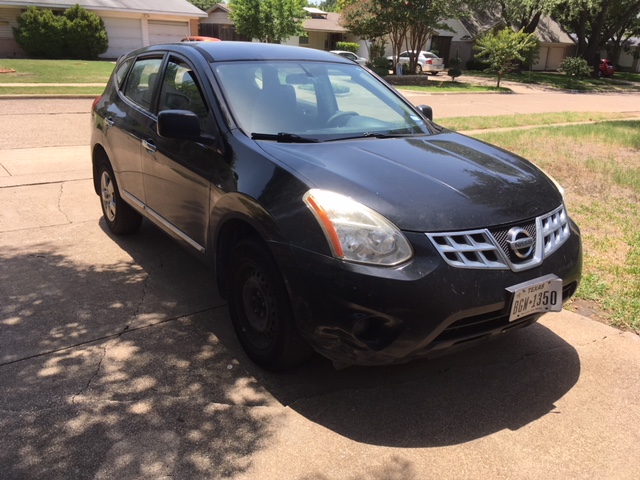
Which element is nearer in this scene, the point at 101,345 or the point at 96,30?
the point at 101,345

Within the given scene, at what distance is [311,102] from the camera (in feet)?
Answer: 13.3

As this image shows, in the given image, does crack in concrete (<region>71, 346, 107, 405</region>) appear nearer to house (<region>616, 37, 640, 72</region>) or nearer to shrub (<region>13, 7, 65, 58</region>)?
shrub (<region>13, 7, 65, 58</region>)

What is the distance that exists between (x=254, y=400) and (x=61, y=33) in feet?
109

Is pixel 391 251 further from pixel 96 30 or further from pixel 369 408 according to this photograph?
pixel 96 30

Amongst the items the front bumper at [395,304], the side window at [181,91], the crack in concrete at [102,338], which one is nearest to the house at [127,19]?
the side window at [181,91]

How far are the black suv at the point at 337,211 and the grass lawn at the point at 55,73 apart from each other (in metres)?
17.1

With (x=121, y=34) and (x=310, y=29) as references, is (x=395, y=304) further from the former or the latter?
(x=310, y=29)

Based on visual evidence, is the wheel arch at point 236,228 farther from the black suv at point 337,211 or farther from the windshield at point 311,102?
the windshield at point 311,102

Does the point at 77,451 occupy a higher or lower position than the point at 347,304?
lower

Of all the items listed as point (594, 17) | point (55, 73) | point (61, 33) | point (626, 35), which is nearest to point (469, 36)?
point (594, 17)

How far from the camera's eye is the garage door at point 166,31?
36.3 m

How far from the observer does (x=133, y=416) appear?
2.94m

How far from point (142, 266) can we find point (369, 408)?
2.64 metres

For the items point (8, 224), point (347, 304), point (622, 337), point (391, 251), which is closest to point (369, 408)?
point (347, 304)
